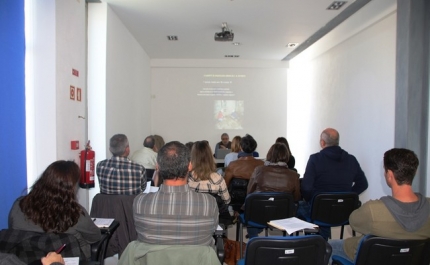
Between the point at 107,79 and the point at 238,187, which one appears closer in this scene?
the point at 238,187

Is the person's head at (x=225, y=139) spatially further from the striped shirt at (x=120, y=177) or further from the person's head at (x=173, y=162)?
the person's head at (x=173, y=162)

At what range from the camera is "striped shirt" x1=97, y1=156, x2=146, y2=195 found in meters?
2.90

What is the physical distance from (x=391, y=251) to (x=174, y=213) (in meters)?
1.22

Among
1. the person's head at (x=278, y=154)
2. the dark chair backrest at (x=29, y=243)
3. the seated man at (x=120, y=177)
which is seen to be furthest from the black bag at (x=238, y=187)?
the dark chair backrest at (x=29, y=243)

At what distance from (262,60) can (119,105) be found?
496cm

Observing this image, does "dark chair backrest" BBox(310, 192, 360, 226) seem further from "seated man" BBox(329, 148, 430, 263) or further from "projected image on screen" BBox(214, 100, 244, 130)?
"projected image on screen" BBox(214, 100, 244, 130)

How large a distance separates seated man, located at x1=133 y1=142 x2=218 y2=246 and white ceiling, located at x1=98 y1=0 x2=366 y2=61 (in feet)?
12.3

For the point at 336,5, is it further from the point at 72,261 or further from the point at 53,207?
the point at 72,261

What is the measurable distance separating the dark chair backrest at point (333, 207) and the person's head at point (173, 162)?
1.71 metres

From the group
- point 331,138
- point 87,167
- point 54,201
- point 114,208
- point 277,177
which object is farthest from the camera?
point 87,167

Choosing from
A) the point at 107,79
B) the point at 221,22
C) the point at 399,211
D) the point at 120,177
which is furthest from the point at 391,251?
the point at 221,22

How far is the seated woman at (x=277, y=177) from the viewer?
330 centimetres

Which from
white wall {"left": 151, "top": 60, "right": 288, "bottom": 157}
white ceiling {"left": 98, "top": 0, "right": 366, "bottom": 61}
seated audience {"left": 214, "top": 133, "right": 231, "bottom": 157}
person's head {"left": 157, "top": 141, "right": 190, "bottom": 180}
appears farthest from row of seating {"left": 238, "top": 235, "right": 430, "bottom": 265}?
white wall {"left": 151, "top": 60, "right": 288, "bottom": 157}

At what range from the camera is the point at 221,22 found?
19.1ft
